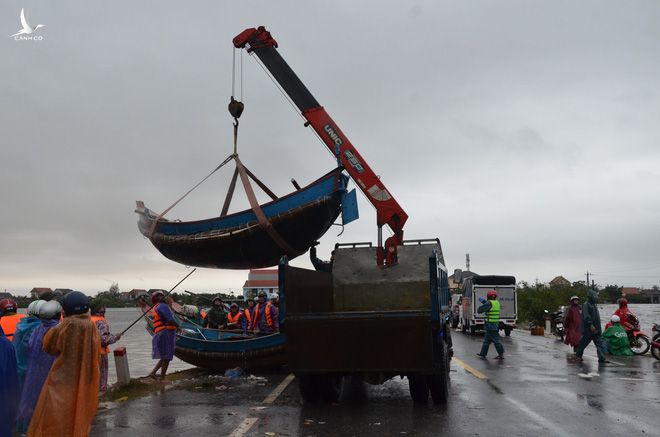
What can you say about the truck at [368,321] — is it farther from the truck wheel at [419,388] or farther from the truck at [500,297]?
the truck at [500,297]

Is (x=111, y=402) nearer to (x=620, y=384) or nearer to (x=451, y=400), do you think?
(x=451, y=400)

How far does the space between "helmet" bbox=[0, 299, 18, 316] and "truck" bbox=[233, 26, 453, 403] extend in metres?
Answer: 3.51

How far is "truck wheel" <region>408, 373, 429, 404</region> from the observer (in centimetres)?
917

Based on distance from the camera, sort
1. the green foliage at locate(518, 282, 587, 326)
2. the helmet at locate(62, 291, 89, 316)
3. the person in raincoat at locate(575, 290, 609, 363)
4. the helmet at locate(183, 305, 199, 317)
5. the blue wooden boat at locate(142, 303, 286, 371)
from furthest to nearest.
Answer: the green foliage at locate(518, 282, 587, 326) → the helmet at locate(183, 305, 199, 317) → the person in raincoat at locate(575, 290, 609, 363) → the blue wooden boat at locate(142, 303, 286, 371) → the helmet at locate(62, 291, 89, 316)

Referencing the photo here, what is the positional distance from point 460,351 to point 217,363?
8.48 m

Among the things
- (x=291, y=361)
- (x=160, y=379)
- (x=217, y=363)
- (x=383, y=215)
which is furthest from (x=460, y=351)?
(x=291, y=361)

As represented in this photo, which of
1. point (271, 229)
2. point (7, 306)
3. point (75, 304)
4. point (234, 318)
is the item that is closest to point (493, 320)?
point (271, 229)

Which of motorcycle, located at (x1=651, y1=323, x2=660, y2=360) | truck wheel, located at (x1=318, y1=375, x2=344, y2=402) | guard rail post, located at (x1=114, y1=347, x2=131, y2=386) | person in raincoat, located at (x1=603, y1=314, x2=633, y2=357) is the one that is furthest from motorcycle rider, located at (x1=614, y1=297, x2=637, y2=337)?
guard rail post, located at (x1=114, y1=347, x2=131, y2=386)

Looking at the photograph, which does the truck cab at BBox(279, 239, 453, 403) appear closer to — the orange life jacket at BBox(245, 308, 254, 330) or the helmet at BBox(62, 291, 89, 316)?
the helmet at BBox(62, 291, 89, 316)

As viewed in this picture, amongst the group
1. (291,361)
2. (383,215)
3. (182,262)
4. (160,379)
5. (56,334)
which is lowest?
(160,379)

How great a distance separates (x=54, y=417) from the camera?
5383mm

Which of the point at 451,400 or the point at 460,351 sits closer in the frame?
the point at 451,400

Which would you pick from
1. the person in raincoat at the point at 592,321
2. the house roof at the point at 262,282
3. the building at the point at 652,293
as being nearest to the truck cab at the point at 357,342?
the person in raincoat at the point at 592,321

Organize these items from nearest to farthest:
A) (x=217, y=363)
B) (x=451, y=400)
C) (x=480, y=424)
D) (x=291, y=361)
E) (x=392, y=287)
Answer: (x=480, y=424) < (x=291, y=361) < (x=451, y=400) < (x=392, y=287) < (x=217, y=363)
